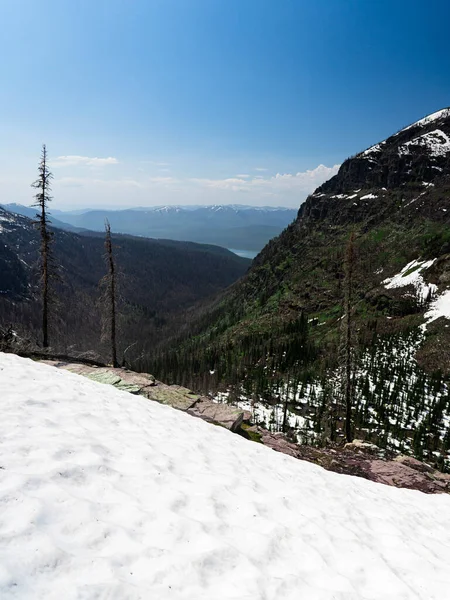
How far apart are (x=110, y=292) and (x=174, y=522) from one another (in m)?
24.1

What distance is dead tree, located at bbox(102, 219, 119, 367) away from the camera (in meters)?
26.8

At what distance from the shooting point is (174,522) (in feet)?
18.2

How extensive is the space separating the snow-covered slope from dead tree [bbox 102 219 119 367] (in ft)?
55.4

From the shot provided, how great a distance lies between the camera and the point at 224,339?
152m

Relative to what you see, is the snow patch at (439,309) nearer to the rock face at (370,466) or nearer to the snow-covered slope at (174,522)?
the rock face at (370,466)

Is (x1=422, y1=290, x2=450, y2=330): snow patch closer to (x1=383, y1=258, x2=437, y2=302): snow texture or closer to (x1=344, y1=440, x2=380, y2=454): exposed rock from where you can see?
(x1=383, y1=258, x2=437, y2=302): snow texture

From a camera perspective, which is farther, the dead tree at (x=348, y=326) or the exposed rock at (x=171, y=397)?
the dead tree at (x=348, y=326)

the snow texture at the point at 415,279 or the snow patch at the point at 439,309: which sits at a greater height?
the snow texture at the point at 415,279

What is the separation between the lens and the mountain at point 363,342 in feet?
207

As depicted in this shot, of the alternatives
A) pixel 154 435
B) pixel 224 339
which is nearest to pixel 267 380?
pixel 224 339

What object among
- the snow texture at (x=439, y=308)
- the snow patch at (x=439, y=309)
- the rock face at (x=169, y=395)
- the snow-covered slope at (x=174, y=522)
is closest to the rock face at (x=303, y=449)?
the rock face at (x=169, y=395)

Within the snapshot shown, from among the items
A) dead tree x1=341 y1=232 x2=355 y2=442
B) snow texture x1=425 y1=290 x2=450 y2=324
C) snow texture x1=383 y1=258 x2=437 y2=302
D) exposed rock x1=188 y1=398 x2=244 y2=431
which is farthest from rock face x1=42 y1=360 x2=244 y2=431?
snow texture x1=383 y1=258 x2=437 y2=302

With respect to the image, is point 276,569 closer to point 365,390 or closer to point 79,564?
point 79,564

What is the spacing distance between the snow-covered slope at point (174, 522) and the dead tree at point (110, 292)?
16879mm
